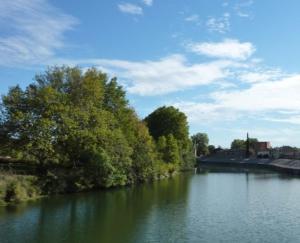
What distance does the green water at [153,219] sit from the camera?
97.1ft

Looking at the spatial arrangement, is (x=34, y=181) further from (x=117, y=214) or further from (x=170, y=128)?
(x=170, y=128)

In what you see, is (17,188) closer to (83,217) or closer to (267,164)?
(83,217)

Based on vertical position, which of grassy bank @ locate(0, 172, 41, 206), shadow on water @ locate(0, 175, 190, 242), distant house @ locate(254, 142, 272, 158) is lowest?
shadow on water @ locate(0, 175, 190, 242)

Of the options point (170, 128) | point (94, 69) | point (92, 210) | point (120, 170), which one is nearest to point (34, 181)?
point (92, 210)

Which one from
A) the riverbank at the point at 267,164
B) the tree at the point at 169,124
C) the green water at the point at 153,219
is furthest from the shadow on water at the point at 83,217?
the riverbank at the point at 267,164

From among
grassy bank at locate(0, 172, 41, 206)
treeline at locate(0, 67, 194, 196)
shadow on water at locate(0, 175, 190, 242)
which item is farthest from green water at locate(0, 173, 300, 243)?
treeline at locate(0, 67, 194, 196)

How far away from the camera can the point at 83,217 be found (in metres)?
36.9

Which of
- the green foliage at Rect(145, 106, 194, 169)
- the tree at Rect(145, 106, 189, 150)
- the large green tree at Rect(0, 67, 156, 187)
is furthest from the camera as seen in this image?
the tree at Rect(145, 106, 189, 150)

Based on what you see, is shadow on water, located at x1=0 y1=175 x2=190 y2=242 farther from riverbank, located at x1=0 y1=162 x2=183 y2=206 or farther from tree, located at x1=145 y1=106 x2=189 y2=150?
tree, located at x1=145 y1=106 x2=189 y2=150

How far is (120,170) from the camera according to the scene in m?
61.5

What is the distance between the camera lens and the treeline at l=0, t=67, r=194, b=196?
51688mm

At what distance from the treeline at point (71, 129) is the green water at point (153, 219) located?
16.1 ft

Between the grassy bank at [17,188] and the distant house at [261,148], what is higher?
the distant house at [261,148]

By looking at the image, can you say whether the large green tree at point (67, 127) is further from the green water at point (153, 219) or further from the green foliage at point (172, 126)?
the green foliage at point (172, 126)
